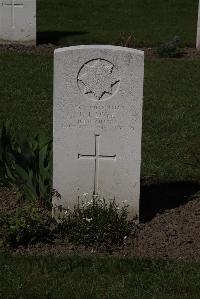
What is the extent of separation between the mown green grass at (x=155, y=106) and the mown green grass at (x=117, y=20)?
245 centimetres

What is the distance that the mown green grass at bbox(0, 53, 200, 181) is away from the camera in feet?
29.6

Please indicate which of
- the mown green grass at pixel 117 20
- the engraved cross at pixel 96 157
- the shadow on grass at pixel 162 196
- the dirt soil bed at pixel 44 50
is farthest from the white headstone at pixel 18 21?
the engraved cross at pixel 96 157

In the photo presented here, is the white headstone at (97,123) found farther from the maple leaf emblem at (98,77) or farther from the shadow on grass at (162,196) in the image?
the shadow on grass at (162,196)

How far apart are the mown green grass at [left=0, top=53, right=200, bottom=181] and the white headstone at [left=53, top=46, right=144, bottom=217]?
1697mm

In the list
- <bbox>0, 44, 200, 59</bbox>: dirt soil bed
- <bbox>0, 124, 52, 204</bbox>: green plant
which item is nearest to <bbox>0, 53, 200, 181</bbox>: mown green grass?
<bbox>0, 44, 200, 59</bbox>: dirt soil bed

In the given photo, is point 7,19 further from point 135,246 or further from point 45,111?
point 135,246

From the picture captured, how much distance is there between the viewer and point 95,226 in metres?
6.39

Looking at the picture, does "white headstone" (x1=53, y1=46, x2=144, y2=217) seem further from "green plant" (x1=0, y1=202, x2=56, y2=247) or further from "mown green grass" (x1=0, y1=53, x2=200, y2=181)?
"mown green grass" (x1=0, y1=53, x2=200, y2=181)

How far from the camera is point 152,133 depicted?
10.0 metres

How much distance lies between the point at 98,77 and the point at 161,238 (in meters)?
1.33

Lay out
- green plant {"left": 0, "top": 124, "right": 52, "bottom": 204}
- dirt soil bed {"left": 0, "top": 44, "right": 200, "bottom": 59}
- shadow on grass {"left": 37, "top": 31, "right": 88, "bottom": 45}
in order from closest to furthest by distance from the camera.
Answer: green plant {"left": 0, "top": 124, "right": 52, "bottom": 204} < dirt soil bed {"left": 0, "top": 44, "right": 200, "bottom": 59} < shadow on grass {"left": 37, "top": 31, "right": 88, "bottom": 45}

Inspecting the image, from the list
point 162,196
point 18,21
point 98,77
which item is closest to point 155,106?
point 162,196

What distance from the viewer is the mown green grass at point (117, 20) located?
16594 mm

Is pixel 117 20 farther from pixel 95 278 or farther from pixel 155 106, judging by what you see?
pixel 95 278
